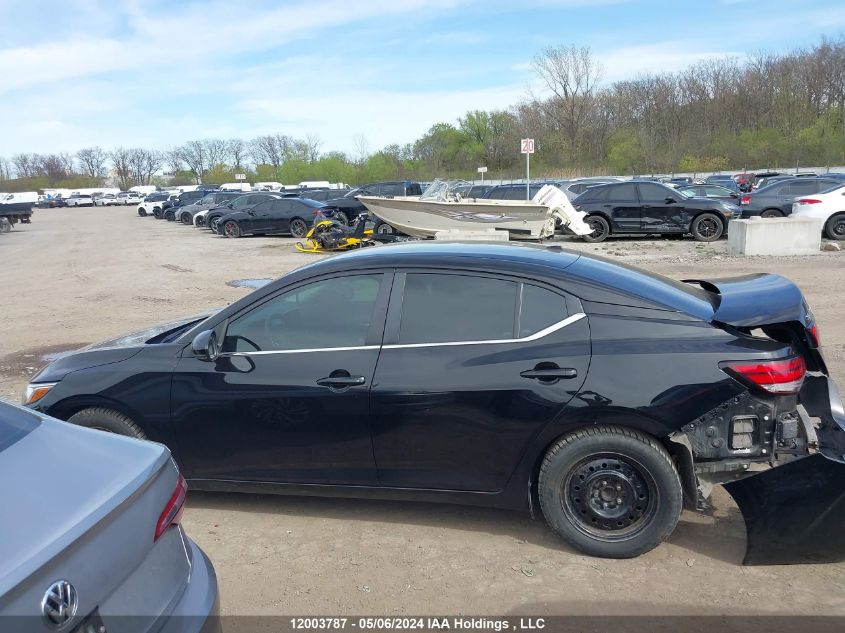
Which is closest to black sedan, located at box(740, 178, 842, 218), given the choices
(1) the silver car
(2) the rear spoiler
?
(2) the rear spoiler

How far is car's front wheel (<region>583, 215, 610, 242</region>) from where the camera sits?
20.4 meters

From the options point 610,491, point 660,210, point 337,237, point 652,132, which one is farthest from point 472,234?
point 652,132

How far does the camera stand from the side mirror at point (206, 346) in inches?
158

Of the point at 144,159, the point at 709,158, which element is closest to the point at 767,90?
the point at 709,158

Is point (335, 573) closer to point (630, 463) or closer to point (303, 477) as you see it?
point (303, 477)

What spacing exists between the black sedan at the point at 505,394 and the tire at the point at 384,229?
17.2 metres

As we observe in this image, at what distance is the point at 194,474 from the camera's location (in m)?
4.17

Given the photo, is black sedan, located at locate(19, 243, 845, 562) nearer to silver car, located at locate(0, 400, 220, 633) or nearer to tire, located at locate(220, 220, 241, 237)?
silver car, located at locate(0, 400, 220, 633)

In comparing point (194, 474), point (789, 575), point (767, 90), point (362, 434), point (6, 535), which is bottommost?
point (789, 575)

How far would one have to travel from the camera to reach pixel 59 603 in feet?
5.74

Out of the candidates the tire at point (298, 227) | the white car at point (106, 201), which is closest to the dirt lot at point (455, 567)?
the tire at point (298, 227)

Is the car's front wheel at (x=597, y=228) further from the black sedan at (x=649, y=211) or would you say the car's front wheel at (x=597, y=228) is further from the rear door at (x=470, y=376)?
the rear door at (x=470, y=376)

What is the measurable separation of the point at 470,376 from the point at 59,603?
2317mm

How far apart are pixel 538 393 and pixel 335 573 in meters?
1.43
